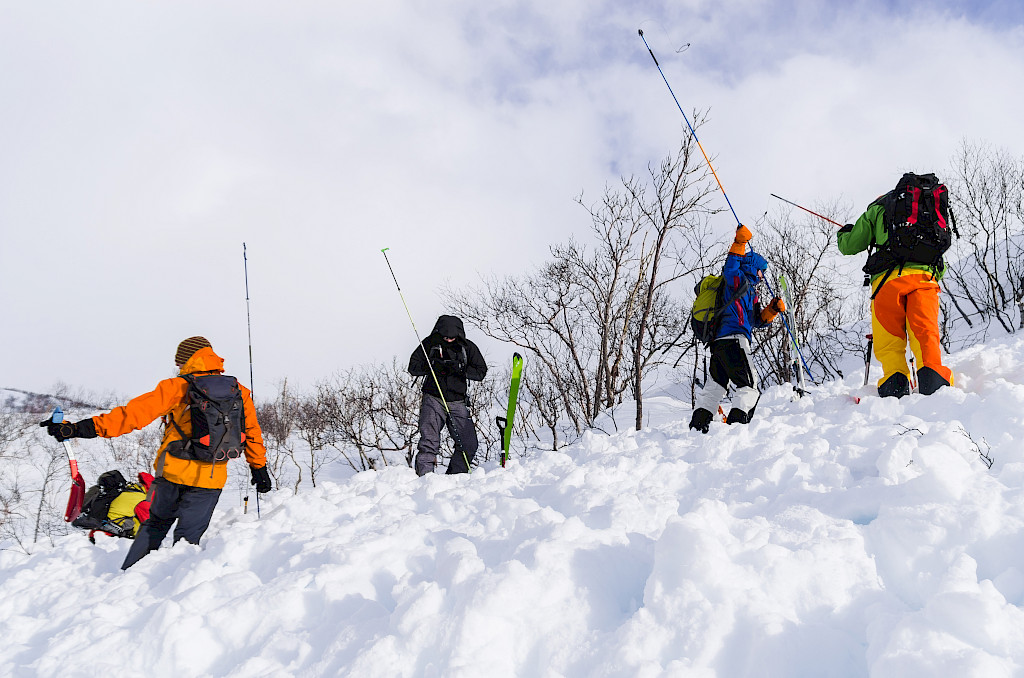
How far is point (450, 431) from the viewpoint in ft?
22.6

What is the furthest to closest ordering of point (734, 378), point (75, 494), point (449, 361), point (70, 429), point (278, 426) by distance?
point (278, 426)
point (449, 361)
point (75, 494)
point (734, 378)
point (70, 429)

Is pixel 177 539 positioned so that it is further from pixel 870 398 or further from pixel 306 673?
pixel 870 398

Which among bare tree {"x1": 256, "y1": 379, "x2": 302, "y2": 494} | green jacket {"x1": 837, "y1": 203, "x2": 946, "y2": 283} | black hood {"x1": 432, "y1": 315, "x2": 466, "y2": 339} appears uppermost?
green jacket {"x1": 837, "y1": 203, "x2": 946, "y2": 283}

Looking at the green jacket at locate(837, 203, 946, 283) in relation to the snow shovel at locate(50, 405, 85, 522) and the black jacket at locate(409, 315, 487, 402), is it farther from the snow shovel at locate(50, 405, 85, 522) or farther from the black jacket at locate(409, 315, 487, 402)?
the snow shovel at locate(50, 405, 85, 522)

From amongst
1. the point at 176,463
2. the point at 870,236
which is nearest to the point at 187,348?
the point at 176,463

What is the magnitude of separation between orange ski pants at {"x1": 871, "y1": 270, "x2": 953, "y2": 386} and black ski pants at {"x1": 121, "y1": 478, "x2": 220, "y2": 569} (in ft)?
19.6

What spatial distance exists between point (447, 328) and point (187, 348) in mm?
3045

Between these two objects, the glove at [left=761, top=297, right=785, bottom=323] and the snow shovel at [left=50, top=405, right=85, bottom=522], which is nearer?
the snow shovel at [left=50, top=405, right=85, bottom=522]

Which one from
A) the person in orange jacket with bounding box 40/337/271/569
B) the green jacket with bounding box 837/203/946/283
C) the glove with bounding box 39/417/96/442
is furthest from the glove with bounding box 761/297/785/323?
the glove with bounding box 39/417/96/442

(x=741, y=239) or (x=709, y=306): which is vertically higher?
(x=741, y=239)

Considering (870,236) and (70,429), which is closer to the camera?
(70,429)

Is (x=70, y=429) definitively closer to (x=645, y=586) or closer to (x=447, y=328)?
(x=447, y=328)

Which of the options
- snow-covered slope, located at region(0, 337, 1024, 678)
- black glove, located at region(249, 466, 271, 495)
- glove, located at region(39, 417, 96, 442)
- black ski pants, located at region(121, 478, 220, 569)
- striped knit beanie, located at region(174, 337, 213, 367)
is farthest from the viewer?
black glove, located at region(249, 466, 271, 495)

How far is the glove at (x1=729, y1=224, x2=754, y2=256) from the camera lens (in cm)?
566
